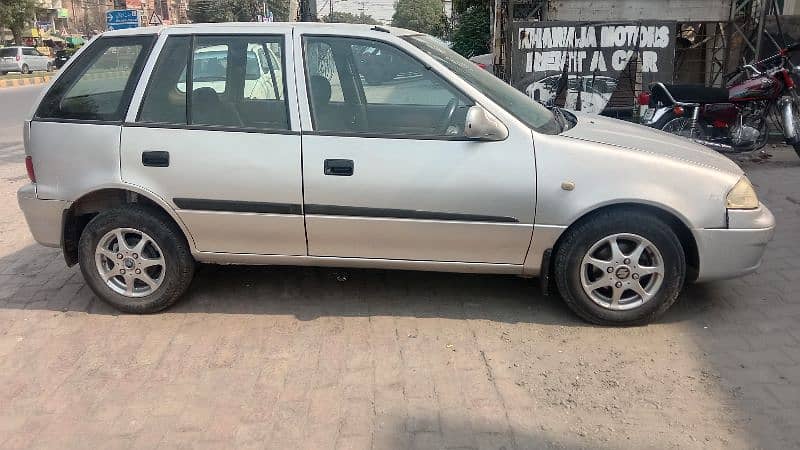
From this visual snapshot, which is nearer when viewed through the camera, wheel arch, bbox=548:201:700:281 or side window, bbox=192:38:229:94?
wheel arch, bbox=548:201:700:281

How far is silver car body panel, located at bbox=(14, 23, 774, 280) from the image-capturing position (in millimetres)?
3627

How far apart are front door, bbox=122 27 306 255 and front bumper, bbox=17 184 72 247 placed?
0.56 meters

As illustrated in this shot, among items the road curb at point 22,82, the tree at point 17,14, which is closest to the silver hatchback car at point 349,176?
the road curb at point 22,82

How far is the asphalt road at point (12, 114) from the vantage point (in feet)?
37.5

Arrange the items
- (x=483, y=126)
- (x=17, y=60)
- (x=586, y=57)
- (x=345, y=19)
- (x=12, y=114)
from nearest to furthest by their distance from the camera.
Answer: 1. (x=483, y=126)
2. (x=586, y=57)
3. (x=12, y=114)
4. (x=17, y=60)
5. (x=345, y=19)

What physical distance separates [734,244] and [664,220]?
0.40 metres

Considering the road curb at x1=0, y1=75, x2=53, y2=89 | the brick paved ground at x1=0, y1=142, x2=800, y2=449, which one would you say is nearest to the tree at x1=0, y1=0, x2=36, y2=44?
the road curb at x1=0, y1=75, x2=53, y2=89

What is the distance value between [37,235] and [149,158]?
1002 millimetres

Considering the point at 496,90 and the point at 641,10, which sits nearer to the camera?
the point at 496,90

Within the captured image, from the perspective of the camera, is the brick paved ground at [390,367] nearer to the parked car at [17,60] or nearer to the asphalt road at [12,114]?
the asphalt road at [12,114]

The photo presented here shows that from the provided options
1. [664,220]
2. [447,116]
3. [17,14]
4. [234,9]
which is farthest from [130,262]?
[234,9]

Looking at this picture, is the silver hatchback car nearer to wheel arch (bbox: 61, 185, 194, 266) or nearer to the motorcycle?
wheel arch (bbox: 61, 185, 194, 266)

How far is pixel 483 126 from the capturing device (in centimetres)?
358

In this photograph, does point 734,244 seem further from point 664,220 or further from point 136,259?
point 136,259
